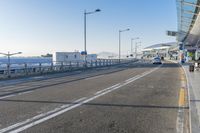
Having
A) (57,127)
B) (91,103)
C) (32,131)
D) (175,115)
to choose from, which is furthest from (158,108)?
(32,131)

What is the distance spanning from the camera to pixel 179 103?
845 centimetres

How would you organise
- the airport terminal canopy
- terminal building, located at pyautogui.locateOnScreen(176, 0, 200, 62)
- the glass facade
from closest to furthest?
the glass facade, the airport terminal canopy, terminal building, located at pyautogui.locateOnScreen(176, 0, 200, 62)

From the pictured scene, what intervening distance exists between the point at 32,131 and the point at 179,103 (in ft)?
18.0

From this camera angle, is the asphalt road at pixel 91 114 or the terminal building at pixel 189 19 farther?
the terminal building at pixel 189 19

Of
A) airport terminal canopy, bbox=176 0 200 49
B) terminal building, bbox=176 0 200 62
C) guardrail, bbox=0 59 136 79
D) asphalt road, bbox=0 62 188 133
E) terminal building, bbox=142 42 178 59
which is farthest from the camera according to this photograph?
terminal building, bbox=142 42 178 59

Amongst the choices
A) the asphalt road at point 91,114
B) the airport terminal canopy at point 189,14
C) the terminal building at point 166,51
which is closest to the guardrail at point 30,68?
the asphalt road at point 91,114

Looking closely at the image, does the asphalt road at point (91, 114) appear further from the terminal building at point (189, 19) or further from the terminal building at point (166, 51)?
the terminal building at point (166, 51)

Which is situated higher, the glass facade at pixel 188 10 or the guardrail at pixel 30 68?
the glass facade at pixel 188 10

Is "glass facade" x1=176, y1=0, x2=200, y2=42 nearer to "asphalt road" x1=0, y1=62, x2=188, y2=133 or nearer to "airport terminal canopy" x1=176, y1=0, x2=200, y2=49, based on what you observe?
"airport terminal canopy" x1=176, y1=0, x2=200, y2=49

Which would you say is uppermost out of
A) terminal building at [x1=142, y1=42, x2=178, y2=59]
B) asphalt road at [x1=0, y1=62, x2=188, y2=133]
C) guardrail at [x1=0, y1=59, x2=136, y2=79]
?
terminal building at [x1=142, y1=42, x2=178, y2=59]

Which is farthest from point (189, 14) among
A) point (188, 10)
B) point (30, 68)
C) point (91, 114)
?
point (91, 114)

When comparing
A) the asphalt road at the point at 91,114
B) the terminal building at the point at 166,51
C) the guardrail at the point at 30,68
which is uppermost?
the terminal building at the point at 166,51

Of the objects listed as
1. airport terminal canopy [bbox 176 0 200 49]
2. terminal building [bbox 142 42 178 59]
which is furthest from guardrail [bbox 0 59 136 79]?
terminal building [bbox 142 42 178 59]

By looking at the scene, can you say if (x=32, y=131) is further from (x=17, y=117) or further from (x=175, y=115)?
(x=175, y=115)
